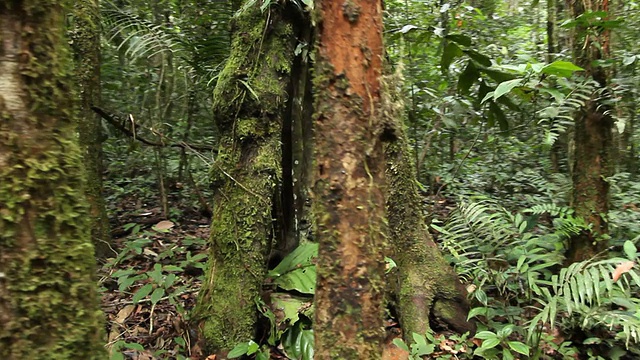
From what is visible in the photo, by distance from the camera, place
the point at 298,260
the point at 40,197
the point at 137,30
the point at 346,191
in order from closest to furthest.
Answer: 1. the point at 40,197
2. the point at 346,191
3. the point at 298,260
4. the point at 137,30

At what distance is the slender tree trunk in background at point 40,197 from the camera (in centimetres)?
152

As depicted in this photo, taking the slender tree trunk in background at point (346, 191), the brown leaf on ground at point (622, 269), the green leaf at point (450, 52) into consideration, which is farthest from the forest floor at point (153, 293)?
the green leaf at point (450, 52)

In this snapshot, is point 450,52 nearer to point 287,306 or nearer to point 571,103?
point 571,103

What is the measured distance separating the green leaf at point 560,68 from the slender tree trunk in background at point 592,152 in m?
0.88

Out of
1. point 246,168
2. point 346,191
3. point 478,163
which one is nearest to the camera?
point 346,191

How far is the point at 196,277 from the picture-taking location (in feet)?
13.5

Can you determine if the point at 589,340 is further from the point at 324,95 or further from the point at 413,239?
the point at 324,95

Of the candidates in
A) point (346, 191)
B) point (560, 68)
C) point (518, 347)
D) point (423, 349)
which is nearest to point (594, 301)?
point (518, 347)

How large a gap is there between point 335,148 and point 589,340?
2.50 meters

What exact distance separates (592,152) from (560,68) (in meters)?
1.23

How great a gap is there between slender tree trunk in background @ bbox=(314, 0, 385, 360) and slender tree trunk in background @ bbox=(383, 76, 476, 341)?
1.20 m

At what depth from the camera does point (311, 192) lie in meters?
2.16

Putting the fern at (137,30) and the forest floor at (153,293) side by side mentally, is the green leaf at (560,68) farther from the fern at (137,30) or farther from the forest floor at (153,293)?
the fern at (137,30)

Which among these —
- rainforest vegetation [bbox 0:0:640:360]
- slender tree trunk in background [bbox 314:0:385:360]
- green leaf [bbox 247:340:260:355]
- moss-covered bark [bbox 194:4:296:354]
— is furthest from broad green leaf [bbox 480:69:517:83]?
green leaf [bbox 247:340:260:355]
